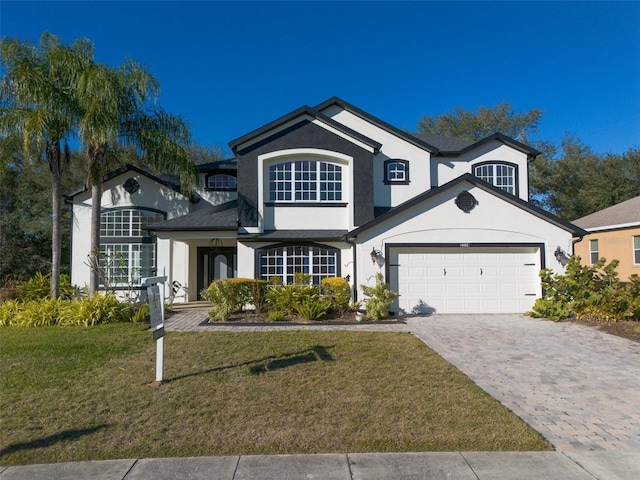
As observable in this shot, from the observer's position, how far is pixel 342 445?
13.6 feet

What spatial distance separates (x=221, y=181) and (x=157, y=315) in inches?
511

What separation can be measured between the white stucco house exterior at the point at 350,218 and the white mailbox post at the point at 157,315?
7492mm

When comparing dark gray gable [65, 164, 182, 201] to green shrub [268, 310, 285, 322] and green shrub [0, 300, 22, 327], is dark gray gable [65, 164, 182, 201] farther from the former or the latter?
green shrub [268, 310, 285, 322]

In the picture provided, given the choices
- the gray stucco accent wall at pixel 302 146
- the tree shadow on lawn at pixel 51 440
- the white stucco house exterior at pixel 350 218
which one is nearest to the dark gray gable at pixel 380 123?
the white stucco house exterior at pixel 350 218

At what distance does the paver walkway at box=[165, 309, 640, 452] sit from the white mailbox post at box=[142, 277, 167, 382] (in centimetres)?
435

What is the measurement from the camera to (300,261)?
1417cm

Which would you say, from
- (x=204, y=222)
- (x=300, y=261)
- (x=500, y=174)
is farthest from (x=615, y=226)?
(x=204, y=222)

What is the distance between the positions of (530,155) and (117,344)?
56.5 ft

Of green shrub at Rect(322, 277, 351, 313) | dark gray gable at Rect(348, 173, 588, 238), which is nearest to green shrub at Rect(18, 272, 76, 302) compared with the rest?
green shrub at Rect(322, 277, 351, 313)

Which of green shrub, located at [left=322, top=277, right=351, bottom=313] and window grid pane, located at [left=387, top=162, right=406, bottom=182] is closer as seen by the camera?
green shrub, located at [left=322, top=277, right=351, bottom=313]

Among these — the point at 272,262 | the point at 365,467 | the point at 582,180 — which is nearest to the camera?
the point at 365,467

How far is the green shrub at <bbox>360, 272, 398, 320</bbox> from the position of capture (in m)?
11.7

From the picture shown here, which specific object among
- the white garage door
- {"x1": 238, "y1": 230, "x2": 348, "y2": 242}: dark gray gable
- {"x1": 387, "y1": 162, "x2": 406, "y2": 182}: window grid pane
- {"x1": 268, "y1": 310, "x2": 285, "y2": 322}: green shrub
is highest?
{"x1": 387, "y1": 162, "x2": 406, "y2": 182}: window grid pane

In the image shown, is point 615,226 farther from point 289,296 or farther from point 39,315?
point 39,315
